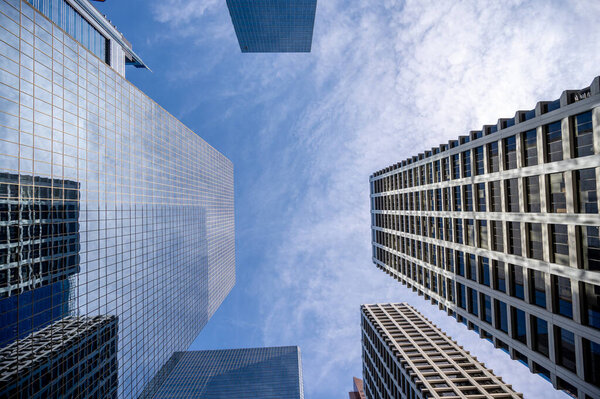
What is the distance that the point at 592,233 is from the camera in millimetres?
23297

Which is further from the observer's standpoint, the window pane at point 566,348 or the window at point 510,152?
the window at point 510,152

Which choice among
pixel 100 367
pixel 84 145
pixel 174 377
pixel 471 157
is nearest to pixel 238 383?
pixel 174 377

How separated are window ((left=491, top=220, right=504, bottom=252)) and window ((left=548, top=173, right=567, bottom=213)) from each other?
843 cm

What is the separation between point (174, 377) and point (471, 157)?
17737 cm

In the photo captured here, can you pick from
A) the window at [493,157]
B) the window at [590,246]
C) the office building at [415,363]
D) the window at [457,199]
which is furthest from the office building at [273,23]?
the office building at [415,363]

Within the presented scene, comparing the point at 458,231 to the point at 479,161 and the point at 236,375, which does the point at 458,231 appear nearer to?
the point at 479,161

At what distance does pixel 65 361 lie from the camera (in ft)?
128

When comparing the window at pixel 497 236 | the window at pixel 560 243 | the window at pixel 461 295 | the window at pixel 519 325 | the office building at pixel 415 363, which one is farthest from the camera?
the office building at pixel 415 363

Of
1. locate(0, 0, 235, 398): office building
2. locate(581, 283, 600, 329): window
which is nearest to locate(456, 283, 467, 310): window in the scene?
locate(581, 283, 600, 329): window

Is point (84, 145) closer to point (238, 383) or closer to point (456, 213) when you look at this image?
point (456, 213)

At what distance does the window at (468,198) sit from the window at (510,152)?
7419 millimetres

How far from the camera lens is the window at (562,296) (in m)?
25.7

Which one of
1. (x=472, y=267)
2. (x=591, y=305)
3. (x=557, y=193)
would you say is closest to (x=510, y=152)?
(x=557, y=193)

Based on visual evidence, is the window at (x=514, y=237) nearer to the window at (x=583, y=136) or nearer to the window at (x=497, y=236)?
the window at (x=497, y=236)
